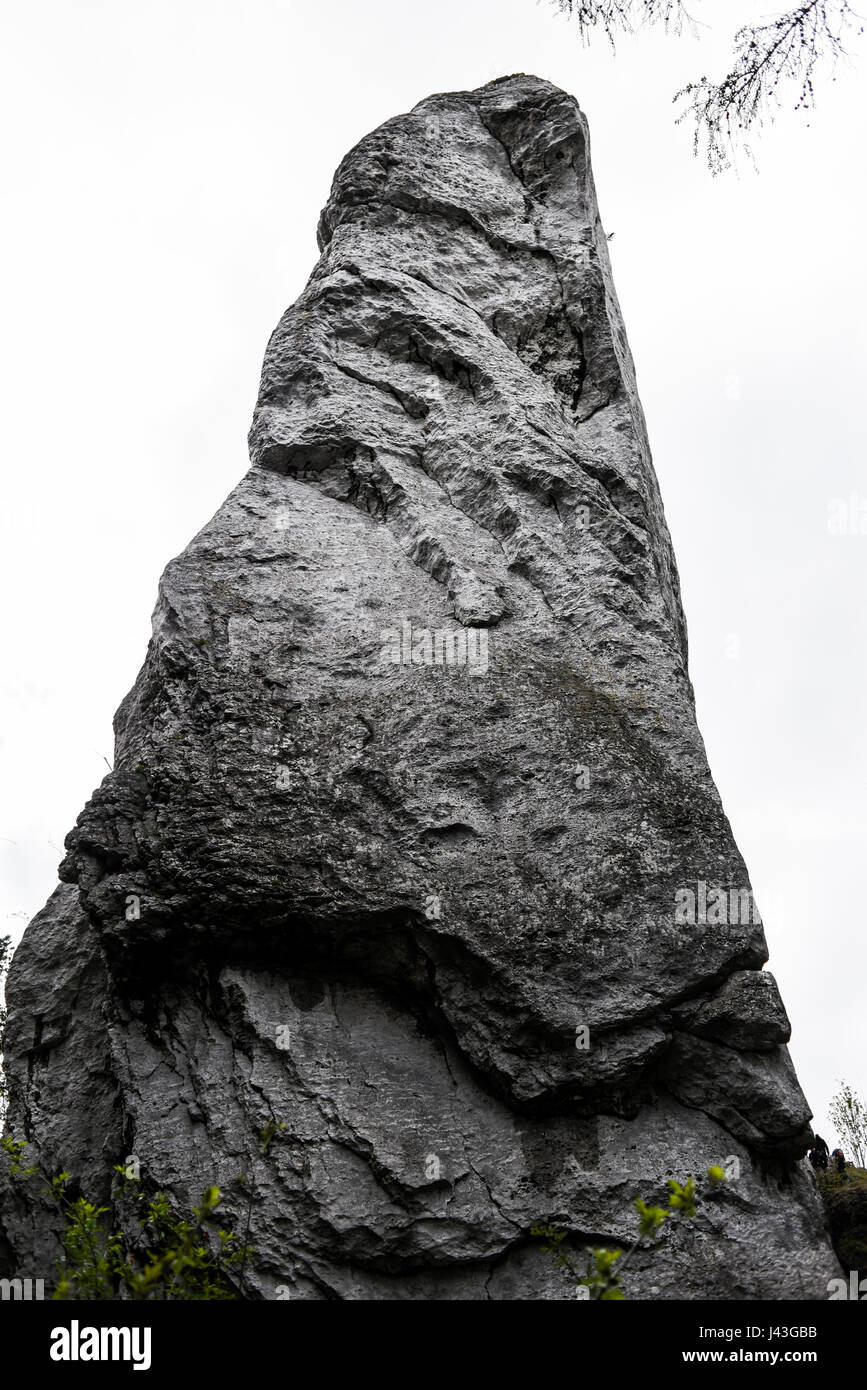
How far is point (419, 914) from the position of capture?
5078mm

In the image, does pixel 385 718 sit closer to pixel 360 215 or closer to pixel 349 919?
pixel 349 919

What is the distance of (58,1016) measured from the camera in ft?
19.9

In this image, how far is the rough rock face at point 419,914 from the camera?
15.2 feet

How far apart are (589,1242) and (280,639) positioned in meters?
3.53

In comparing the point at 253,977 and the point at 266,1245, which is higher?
the point at 253,977

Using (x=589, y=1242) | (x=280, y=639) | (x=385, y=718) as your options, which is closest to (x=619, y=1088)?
(x=589, y=1242)

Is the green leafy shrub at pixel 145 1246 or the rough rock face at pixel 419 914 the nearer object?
the green leafy shrub at pixel 145 1246

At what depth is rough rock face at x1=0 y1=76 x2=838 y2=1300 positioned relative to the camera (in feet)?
15.2
